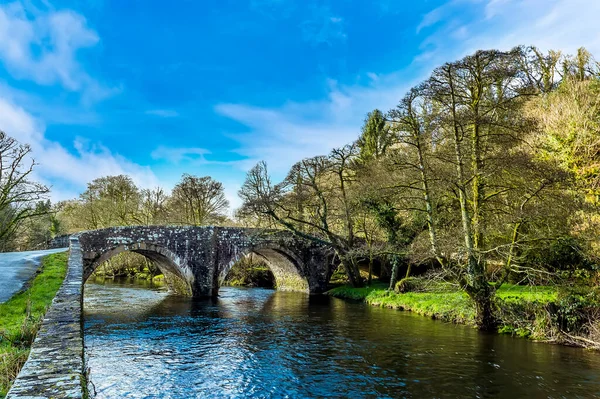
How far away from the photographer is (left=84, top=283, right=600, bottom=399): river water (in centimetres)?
737

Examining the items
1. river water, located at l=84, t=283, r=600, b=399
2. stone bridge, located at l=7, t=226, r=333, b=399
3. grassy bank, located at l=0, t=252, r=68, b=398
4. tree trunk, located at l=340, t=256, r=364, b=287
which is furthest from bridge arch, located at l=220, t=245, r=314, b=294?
grassy bank, located at l=0, t=252, r=68, b=398

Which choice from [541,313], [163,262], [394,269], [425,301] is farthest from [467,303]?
[163,262]

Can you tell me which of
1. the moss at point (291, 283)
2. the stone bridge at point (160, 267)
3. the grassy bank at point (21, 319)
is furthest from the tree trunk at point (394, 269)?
the grassy bank at point (21, 319)

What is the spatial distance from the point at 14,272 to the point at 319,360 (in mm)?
8057

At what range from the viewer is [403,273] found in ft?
87.5

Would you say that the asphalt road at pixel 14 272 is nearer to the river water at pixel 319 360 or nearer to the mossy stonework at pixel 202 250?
the river water at pixel 319 360

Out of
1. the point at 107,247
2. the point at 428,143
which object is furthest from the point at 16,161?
the point at 428,143

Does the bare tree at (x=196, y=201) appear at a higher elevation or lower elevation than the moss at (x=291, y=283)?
higher

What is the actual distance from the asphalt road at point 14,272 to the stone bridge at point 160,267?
979 mm

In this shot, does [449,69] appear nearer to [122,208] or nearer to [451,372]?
[451,372]

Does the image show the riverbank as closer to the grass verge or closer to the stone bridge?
the grass verge

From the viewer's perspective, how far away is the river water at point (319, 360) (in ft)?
24.2

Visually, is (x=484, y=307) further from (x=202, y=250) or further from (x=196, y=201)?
(x=196, y=201)

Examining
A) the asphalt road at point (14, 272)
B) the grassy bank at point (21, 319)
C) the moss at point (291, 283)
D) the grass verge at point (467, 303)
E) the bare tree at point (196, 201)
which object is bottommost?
the moss at point (291, 283)
